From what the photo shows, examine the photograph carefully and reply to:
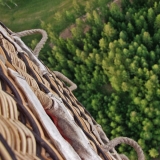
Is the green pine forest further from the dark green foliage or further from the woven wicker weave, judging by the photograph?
the woven wicker weave

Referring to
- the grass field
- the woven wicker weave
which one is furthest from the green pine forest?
the woven wicker weave

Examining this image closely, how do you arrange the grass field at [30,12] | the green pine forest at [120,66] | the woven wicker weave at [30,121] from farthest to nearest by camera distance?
the grass field at [30,12] < the green pine forest at [120,66] < the woven wicker weave at [30,121]

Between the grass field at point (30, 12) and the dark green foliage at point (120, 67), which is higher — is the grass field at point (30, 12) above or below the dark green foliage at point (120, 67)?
above

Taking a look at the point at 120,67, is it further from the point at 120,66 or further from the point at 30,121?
the point at 30,121

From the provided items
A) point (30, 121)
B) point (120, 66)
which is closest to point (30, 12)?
point (120, 66)

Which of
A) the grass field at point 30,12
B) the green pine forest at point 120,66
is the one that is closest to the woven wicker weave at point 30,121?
the green pine forest at point 120,66

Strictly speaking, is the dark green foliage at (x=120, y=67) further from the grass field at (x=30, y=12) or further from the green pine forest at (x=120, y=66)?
the grass field at (x=30, y=12)

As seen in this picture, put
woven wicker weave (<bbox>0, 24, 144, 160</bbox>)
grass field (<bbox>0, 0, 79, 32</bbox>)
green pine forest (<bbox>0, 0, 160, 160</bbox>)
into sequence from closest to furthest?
woven wicker weave (<bbox>0, 24, 144, 160</bbox>), green pine forest (<bbox>0, 0, 160, 160</bbox>), grass field (<bbox>0, 0, 79, 32</bbox>)
